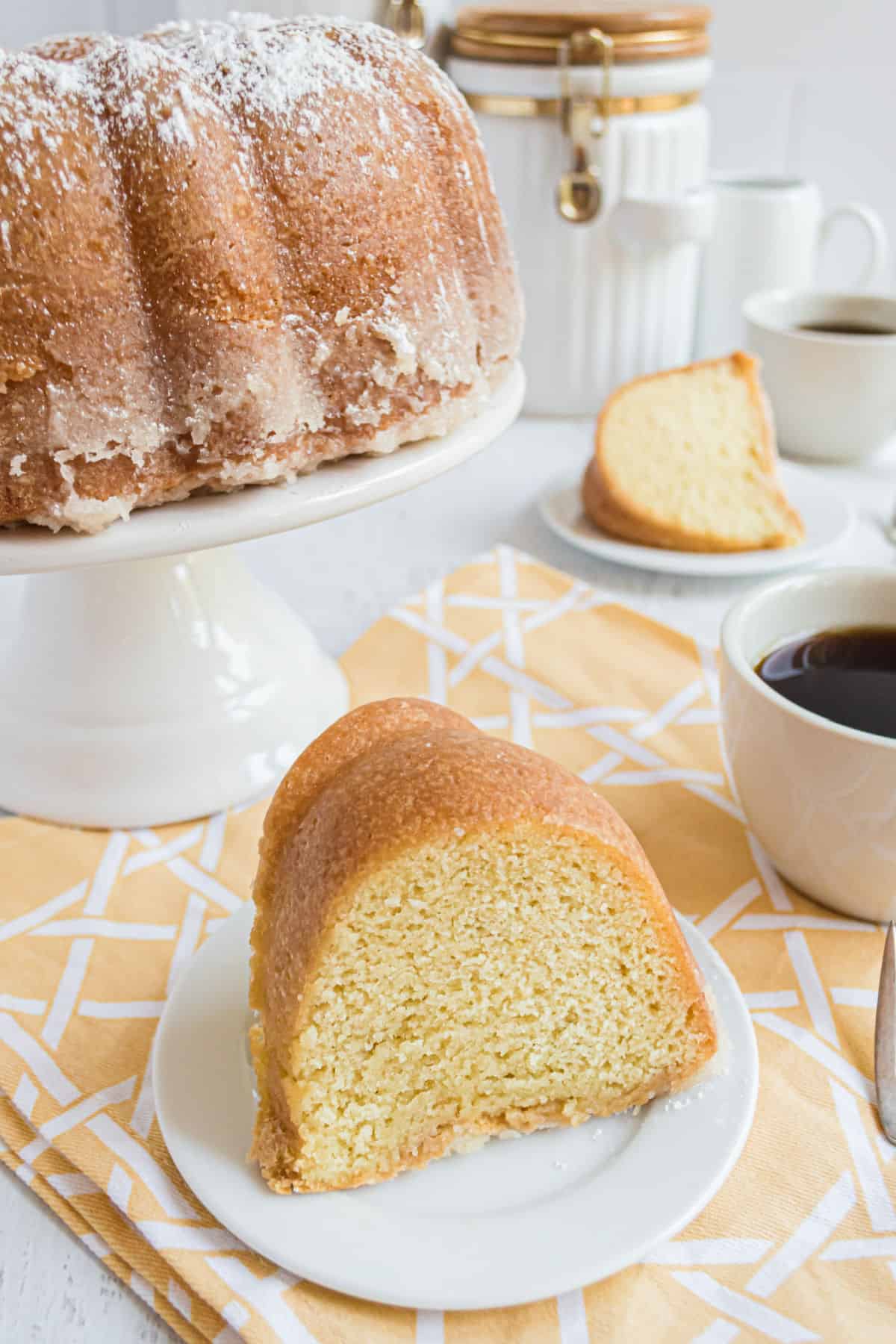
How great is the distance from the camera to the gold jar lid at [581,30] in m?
1.42

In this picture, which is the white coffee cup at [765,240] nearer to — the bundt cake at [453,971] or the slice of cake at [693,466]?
the slice of cake at [693,466]

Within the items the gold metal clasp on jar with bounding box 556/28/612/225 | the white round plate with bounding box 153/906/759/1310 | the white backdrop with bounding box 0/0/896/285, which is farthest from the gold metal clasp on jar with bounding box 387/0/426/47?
the white round plate with bounding box 153/906/759/1310

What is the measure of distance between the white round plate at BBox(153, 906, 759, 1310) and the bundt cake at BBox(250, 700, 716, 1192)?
13 mm

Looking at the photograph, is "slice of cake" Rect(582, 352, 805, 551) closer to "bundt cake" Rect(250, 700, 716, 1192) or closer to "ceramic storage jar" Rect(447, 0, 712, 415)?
"ceramic storage jar" Rect(447, 0, 712, 415)

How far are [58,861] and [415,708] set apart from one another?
30 centimetres

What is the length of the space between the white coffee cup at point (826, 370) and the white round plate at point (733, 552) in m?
0.11

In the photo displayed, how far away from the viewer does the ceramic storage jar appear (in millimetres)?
1449

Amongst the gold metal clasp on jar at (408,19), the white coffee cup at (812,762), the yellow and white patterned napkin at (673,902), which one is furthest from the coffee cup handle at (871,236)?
the white coffee cup at (812,762)

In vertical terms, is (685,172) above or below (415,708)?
above

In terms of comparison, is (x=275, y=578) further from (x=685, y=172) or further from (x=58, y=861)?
(x=685, y=172)

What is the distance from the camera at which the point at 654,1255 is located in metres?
0.60

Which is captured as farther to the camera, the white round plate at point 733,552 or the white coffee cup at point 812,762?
the white round plate at point 733,552

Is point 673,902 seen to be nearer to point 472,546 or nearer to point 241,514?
point 241,514

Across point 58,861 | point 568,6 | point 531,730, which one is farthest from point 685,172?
point 58,861
